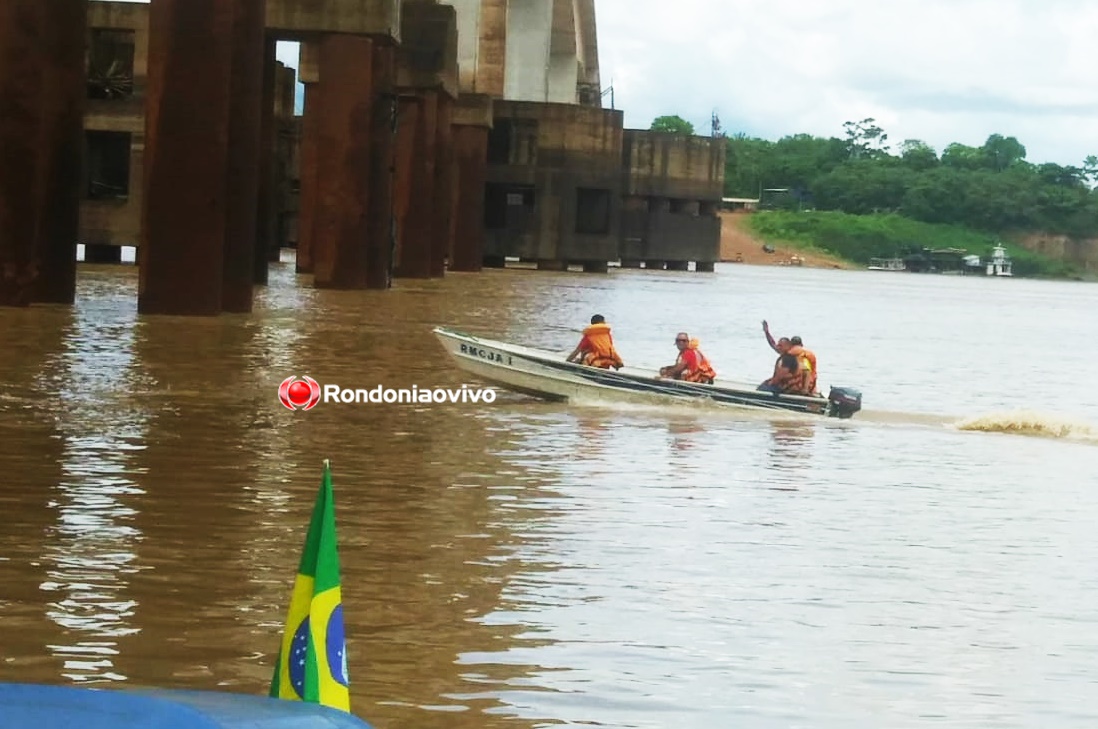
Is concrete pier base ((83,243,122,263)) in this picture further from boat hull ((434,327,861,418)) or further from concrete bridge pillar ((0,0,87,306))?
boat hull ((434,327,861,418))

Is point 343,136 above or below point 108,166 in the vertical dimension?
above

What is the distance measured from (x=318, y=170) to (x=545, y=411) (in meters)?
19.1

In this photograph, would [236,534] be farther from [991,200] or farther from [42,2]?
[991,200]

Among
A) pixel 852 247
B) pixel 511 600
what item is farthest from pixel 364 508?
pixel 852 247

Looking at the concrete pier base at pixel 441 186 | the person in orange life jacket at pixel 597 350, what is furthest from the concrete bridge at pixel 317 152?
the person in orange life jacket at pixel 597 350

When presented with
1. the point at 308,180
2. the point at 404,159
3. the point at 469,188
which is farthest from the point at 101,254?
the point at 469,188

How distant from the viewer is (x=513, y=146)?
80.9 metres

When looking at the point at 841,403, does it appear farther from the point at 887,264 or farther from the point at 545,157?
the point at 887,264

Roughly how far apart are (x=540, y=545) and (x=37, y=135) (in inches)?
664

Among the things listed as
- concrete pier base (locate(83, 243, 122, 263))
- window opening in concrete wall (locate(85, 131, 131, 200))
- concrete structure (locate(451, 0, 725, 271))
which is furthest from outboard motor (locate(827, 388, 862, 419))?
concrete structure (locate(451, 0, 725, 271))

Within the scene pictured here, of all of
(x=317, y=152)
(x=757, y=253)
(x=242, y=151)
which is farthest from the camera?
Result: (x=757, y=253)

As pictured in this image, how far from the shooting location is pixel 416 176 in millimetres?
57219

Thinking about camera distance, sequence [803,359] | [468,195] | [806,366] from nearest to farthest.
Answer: [806,366], [803,359], [468,195]

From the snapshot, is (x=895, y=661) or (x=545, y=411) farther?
(x=545, y=411)
